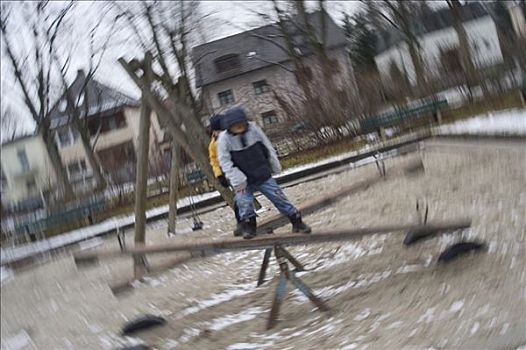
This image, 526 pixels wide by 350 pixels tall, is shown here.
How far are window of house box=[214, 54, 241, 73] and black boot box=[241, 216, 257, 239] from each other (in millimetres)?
46452

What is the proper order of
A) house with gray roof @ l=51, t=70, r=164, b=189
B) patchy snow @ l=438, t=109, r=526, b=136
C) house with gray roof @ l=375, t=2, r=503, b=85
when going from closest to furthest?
1. patchy snow @ l=438, t=109, r=526, b=136
2. house with gray roof @ l=375, t=2, r=503, b=85
3. house with gray roof @ l=51, t=70, r=164, b=189

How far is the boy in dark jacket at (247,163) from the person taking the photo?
Answer: 612 centimetres

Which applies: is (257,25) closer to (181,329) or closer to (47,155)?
(47,155)

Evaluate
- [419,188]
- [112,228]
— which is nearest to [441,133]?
[419,188]

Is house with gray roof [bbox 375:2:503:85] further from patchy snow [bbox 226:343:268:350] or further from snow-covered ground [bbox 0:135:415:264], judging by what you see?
patchy snow [bbox 226:343:268:350]

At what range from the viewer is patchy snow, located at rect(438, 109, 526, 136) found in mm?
11062

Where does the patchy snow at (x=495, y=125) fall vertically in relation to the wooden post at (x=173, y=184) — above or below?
below

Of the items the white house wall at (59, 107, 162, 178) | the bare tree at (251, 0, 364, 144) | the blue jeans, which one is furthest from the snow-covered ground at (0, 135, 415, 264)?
the white house wall at (59, 107, 162, 178)

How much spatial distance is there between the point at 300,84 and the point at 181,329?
1640 centimetres

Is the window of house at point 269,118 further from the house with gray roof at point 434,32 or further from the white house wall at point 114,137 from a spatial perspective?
the white house wall at point 114,137

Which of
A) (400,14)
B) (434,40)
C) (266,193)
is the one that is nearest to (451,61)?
(266,193)

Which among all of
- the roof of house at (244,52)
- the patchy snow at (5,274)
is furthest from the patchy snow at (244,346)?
the roof of house at (244,52)

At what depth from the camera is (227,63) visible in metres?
52.2

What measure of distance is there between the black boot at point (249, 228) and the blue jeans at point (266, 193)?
0.14ft
